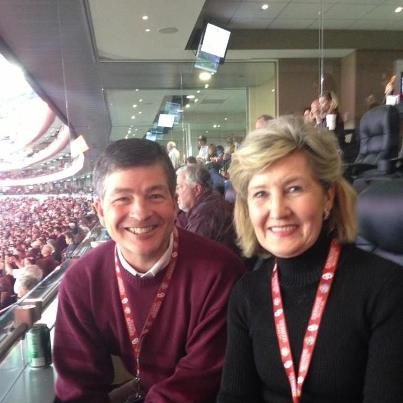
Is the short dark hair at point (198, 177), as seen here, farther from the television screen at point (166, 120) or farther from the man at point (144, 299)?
the television screen at point (166, 120)

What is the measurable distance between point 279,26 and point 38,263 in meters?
6.11

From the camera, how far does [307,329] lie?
Answer: 1021 millimetres

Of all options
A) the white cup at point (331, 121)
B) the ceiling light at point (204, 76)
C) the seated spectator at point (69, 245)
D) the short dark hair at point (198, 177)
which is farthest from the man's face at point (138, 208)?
the ceiling light at point (204, 76)

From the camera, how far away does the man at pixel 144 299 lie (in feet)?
3.95

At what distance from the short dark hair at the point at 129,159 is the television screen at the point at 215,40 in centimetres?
601

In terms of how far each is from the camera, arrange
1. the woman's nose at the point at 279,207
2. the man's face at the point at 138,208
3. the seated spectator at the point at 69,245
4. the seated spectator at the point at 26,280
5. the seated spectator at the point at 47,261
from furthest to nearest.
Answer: the seated spectator at the point at 69,245 → the seated spectator at the point at 47,261 → the seated spectator at the point at 26,280 → the man's face at the point at 138,208 → the woman's nose at the point at 279,207

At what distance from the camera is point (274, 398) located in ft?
3.63

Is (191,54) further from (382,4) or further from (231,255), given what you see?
(231,255)

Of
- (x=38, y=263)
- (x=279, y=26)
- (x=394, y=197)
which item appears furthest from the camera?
(x=279, y=26)

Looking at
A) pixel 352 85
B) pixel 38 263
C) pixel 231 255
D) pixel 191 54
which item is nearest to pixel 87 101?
pixel 191 54

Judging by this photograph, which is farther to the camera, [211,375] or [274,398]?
[211,375]

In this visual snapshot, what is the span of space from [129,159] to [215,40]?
6.22 meters

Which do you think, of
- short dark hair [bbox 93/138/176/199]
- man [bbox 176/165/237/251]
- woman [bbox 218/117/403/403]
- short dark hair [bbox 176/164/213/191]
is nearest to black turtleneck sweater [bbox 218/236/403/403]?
woman [bbox 218/117/403/403]

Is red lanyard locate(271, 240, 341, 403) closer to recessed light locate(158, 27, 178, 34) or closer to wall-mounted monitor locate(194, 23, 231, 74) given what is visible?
recessed light locate(158, 27, 178, 34)
